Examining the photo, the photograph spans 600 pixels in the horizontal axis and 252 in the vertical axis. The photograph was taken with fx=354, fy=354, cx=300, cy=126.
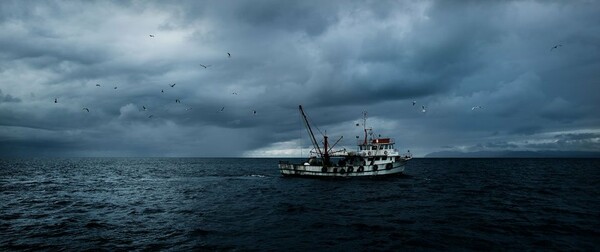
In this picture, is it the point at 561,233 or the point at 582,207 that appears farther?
the point at 582,207

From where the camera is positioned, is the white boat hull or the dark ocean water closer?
the dark ocean water

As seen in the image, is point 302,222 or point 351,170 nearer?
point 302,222

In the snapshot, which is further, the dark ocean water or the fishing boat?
the fishing boat

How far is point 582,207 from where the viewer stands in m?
34.6

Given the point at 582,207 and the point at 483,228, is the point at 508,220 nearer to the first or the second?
the point at 483,228

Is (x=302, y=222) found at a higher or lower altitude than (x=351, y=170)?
lower

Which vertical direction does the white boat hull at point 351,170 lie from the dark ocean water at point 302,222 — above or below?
above

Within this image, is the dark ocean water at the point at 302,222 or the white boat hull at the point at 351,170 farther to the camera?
the white boat hull at the point at 351,170

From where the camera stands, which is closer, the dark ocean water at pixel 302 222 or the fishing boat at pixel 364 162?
the dark ocean water at pixel 302 222

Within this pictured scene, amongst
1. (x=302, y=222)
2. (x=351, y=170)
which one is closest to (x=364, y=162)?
(x=351, y=170)

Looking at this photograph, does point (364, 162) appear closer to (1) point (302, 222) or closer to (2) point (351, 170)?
(2) point (351, 170)

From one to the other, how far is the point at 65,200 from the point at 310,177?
1591 inches

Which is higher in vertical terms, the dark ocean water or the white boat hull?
the white boat hull

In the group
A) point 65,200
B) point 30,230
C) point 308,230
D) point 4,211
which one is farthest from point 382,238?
point 65,200
